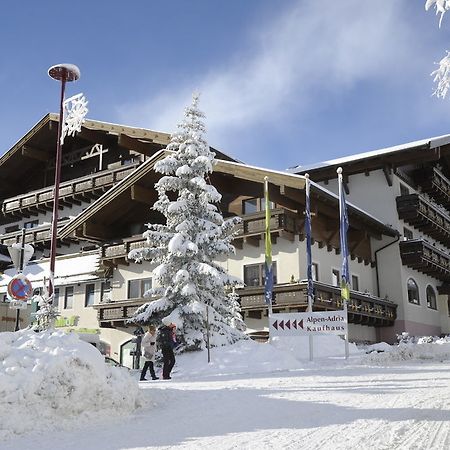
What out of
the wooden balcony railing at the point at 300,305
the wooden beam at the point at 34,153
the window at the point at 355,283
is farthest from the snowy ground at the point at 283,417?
the wooden beam at the point at 34,153

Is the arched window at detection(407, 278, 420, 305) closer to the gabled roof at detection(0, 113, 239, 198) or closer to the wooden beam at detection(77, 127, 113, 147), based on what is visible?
the gabled roof at detection(0, 113, 239, 198)

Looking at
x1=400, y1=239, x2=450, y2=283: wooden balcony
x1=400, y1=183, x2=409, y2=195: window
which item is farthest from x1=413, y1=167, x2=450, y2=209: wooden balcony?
x1=400, y1=239, x2=450, y2=283: wooden balcony

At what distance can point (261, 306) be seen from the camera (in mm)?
23516

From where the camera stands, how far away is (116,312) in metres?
27.4

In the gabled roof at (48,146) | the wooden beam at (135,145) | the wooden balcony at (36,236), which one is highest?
the gabled roof at (48,146)

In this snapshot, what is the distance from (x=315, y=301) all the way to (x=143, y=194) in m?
10.2

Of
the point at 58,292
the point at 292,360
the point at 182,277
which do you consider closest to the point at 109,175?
the point at 58,292

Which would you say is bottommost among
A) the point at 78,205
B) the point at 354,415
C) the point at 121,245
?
the point at 354,415

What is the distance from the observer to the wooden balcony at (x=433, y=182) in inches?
1245

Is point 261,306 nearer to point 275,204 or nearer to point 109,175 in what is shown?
point 275,204

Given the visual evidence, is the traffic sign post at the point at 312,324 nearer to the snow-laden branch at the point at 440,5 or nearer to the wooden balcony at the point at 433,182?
the snow-laden branch at the point at 440,5

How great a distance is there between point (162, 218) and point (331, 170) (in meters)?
9.55

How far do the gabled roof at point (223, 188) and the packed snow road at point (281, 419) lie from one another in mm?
12938

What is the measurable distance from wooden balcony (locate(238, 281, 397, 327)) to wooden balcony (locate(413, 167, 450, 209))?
340 inches
